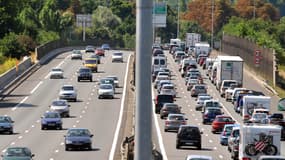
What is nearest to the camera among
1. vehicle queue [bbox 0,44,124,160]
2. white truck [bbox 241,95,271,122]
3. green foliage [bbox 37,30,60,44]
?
vehicle queue [bbox 0,44,124,160]

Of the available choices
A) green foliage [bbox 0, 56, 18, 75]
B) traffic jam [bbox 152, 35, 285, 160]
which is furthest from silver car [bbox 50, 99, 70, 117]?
green foliage [bbox 0, 56, 18, 75]

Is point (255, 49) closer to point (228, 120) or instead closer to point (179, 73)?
point (179, 73)

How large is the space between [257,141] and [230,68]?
1909 inches

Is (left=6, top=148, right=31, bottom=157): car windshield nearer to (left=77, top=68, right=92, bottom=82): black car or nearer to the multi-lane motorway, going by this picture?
the multi-lane motorway

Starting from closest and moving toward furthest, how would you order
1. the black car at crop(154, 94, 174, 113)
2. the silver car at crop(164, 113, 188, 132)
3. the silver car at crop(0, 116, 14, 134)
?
the silver car at crop(0, 116, 14, 134)
the silver car at crop(164, 113, 188, 132)
the black car at crop(154, 94, 174, 113)

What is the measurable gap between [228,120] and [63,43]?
101 metres

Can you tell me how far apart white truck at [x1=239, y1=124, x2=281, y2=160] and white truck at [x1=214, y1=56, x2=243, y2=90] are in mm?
46340

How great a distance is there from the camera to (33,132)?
6044 cm

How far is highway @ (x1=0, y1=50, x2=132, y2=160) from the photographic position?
164ft

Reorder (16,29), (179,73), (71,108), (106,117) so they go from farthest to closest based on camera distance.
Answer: (16,29), (179,73), (71,108), (106,117)

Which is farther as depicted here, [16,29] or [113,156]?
[16,29]

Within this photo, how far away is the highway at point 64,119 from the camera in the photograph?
4984cm

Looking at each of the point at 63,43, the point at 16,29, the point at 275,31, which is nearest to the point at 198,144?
the point at 16,29

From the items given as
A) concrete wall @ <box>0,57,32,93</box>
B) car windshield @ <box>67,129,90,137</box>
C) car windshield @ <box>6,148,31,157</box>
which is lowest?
concrete wall @ <box>0,57,32,93</box>
